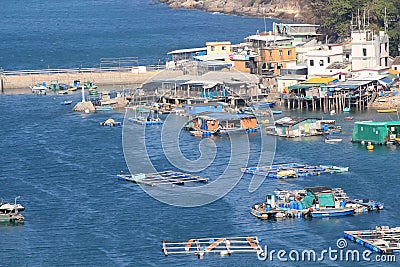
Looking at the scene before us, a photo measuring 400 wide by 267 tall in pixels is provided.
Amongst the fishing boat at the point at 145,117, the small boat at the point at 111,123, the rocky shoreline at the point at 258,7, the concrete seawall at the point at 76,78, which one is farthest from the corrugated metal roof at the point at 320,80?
the rocky shoreline at the point at 258,7

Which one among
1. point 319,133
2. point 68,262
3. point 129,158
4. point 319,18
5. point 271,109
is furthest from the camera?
point 319,18

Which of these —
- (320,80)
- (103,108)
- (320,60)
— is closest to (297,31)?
(320,60)

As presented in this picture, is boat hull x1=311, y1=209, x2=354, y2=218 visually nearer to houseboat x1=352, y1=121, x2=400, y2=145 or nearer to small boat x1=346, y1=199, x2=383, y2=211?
small boat x1=346, y1=199, x2=383, y2=211

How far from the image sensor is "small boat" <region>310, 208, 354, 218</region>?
2844 centimetres

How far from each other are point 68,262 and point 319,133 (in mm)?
15183

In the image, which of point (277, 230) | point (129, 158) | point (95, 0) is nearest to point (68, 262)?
point (277, 230)

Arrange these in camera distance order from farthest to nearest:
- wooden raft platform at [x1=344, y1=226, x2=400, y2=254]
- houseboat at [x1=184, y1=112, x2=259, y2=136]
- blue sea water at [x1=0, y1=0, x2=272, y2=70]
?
1. blue sea water at [x1=0, y1=0, x2=272, y2=70]
2. houseboat at [x1=184, y1=112, x2=259, y2=136]
3. wooden raft platform at [x1=344, y1=226, x2=400, y2=254]

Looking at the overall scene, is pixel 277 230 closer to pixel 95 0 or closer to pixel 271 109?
pixel 271 109

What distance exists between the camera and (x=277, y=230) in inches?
1081

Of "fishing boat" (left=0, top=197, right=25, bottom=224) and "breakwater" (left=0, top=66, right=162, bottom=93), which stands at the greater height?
"breakwater" (left=0, top=66, right=162, bottom=93)

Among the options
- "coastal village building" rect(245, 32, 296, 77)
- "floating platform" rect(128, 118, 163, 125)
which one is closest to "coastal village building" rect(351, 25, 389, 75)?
"coastal village building" rect(245, 32, 296, 77)

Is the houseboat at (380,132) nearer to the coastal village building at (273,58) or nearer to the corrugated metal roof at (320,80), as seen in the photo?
the corrugated metal roof at (320,80)

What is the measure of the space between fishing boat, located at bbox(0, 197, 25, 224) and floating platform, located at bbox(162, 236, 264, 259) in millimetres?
4433

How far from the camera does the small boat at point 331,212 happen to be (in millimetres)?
28438
